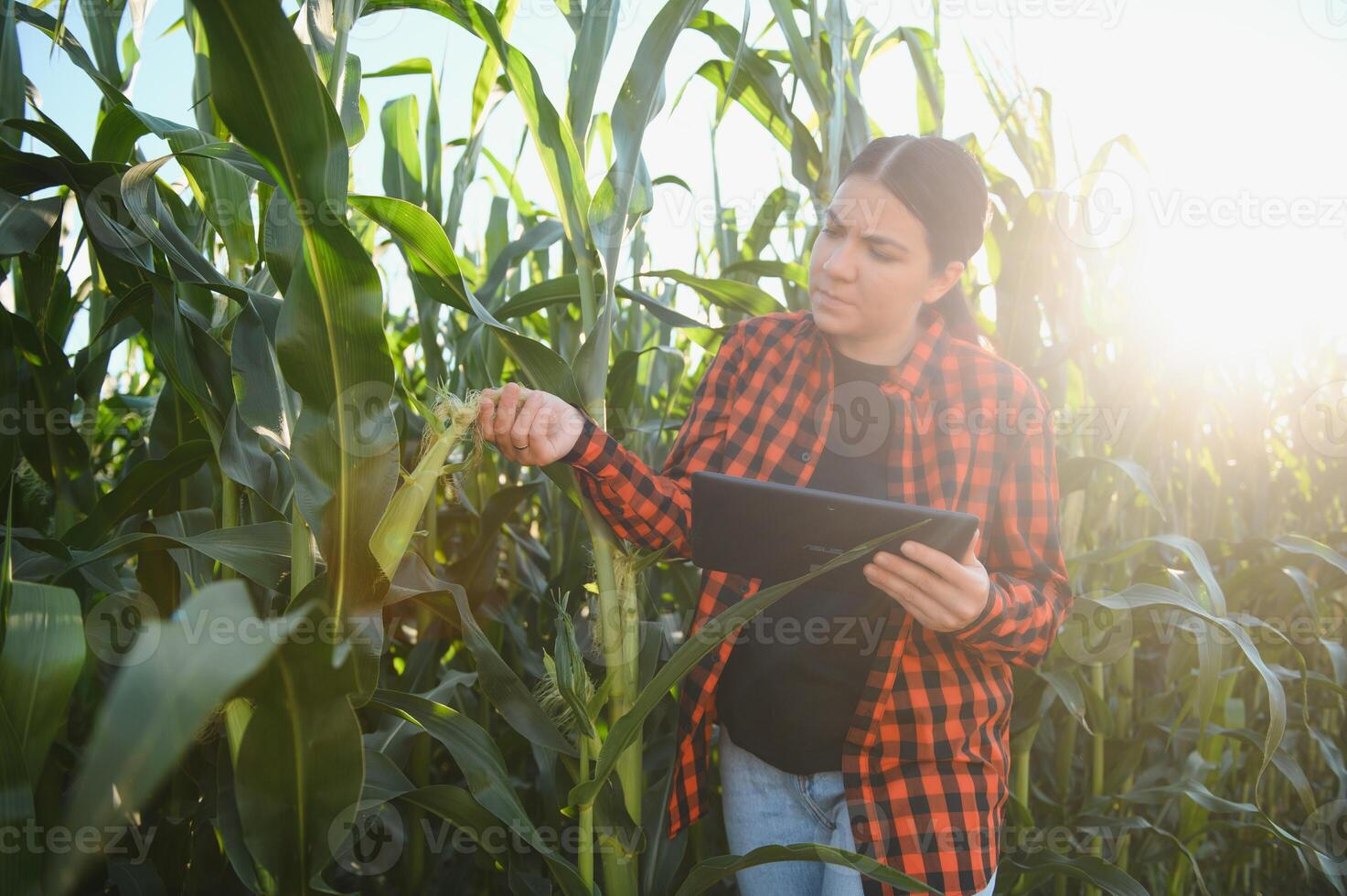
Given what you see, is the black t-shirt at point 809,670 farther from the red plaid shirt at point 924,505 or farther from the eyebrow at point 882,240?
the eyebrow at point 882,240

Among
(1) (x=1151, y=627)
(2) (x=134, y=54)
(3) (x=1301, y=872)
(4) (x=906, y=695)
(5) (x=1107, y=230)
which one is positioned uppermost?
(2) (x=134, y=54)

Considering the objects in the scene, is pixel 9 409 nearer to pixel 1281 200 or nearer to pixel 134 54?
pixel 134 54

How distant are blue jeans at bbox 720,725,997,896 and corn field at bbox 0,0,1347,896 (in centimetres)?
12

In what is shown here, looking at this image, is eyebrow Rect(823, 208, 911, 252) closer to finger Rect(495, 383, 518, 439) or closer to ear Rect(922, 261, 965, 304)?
ear Rect(922, 261, 965, 304)

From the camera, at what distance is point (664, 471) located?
1197mm

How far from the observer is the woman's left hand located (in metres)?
0.88

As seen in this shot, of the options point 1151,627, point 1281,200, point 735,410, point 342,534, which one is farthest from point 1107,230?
point 342,534

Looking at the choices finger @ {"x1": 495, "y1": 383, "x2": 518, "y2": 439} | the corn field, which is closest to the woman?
finger @ {"x1": 495, "y1": 383, "x2": 518, "y2": 439}

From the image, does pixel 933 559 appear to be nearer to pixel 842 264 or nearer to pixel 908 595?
pixel 908 595

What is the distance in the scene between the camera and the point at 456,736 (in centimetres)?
93

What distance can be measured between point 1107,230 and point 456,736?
143cm

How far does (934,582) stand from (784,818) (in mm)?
425

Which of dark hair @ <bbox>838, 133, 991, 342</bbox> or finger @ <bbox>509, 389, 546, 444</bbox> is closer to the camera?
finger @ <bbox>509, 389, 546, 444</bbox>

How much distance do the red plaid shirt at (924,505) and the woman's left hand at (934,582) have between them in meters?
0.05
